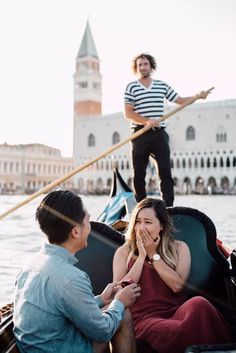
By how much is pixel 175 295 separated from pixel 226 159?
93.5ft

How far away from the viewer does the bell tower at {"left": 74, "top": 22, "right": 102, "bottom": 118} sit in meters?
38.4

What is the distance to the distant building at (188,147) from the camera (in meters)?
28.9

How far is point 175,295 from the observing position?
133 centimetres

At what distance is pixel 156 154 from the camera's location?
2463mm

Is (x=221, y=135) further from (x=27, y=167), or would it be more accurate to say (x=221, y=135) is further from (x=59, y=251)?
(x=59, y=251)

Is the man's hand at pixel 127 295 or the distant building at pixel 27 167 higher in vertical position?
the distant building at pixel 27 167

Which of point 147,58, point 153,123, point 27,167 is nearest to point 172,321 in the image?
point 153,123

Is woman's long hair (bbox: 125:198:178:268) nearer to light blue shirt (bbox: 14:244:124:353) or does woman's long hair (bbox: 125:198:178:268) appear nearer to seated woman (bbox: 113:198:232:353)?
seated woman (bbox: 113:198:232:353)

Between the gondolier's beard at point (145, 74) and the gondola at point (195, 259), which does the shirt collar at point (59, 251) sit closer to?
the gondola at point (195, 259)

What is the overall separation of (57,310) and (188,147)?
96.1ft

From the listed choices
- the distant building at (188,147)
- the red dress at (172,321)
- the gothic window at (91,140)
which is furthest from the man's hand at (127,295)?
the gothic window at (91,140)

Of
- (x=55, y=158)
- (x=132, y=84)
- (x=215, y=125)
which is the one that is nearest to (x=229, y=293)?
(x=132, y=84)

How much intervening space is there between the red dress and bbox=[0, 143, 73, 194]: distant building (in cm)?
3527

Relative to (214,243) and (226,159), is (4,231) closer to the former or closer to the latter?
(214,243)
